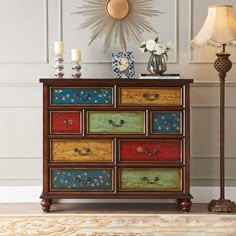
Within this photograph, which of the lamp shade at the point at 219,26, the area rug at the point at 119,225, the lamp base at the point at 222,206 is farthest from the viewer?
the lamp base at the point at 222,206

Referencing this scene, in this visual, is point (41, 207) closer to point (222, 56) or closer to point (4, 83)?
point (4, 83)

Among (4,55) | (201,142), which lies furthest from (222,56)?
(4,55)

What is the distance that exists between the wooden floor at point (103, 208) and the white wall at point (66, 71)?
0.24 metres

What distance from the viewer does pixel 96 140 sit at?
4.20m

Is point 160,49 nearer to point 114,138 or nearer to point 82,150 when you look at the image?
point 114,138

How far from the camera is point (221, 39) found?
415cm

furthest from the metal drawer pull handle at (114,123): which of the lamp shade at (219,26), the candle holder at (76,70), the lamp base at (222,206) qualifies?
the lamp base at (222,206)

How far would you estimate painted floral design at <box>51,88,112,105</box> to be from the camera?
13.7ft

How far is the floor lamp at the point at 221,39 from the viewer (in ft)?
13.6

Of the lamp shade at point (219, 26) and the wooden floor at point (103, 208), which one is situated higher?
the lamp shade at point (219, 26)

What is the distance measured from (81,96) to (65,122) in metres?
0.22

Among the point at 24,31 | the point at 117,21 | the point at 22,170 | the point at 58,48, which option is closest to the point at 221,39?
the point at 117,21

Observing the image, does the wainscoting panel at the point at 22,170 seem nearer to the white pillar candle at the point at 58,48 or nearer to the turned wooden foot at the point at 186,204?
the white pillar candle at the point at 58,48

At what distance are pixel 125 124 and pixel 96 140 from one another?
0.77 feet
